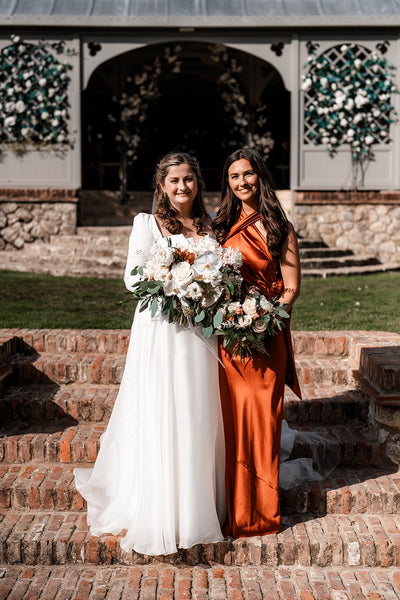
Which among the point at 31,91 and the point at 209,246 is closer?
the point at 209,246

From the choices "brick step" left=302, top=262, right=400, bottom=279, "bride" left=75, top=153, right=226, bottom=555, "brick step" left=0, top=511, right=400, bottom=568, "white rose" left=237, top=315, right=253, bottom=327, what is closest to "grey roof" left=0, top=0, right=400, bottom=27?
"brick step" left=302, top=262, right=400, bottom=279

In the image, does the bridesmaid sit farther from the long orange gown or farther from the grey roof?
the grey roof

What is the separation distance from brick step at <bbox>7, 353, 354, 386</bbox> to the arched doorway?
7.96m

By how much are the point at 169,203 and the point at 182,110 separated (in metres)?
11.6

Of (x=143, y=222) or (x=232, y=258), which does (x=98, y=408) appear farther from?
(x=232, y=258)

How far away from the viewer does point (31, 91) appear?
998 cm

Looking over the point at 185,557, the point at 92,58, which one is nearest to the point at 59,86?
the point at 92,58

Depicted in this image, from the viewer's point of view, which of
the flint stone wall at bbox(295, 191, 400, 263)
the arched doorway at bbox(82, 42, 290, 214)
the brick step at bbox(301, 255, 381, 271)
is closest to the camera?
the brick step at bbox(301, 255, 381, 271)

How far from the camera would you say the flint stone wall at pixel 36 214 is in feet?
33.1

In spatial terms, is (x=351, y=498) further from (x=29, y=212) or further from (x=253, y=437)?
(x=29, y=212)

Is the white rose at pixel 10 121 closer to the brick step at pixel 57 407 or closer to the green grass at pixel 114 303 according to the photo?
the green grass at pixel 114 303

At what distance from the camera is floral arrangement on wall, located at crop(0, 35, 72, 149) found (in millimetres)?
9891

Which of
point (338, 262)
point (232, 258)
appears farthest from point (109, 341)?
point (338, 262)

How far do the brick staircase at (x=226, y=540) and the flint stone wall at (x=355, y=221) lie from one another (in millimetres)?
6046
